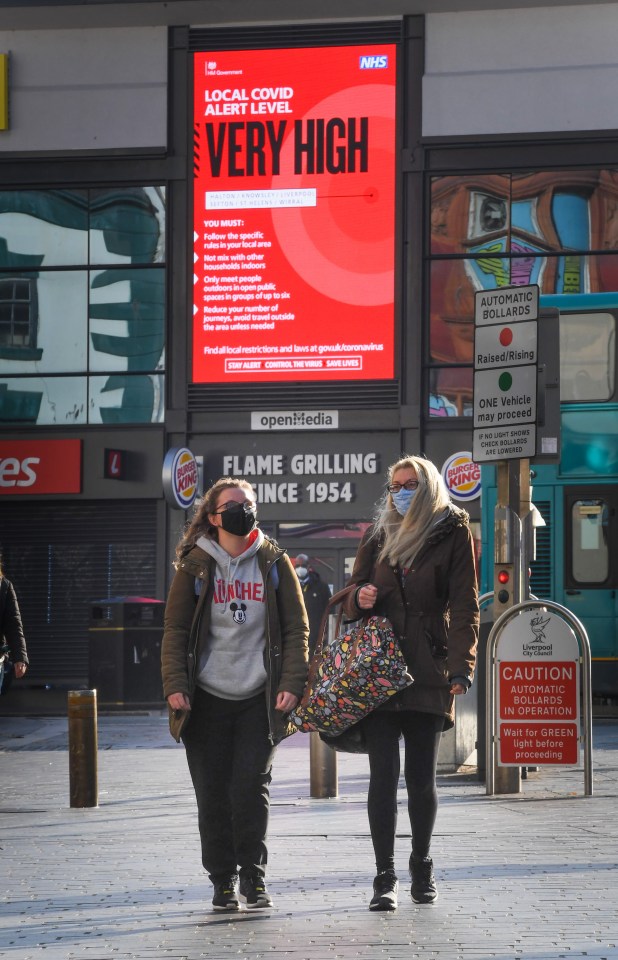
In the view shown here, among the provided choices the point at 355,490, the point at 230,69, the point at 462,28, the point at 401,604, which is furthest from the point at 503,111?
the point at 401,604

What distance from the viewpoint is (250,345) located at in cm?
2475

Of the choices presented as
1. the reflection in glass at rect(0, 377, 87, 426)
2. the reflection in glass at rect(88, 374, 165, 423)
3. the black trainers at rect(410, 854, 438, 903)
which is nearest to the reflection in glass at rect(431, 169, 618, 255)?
the reflection in glass at rect(88, 374, 165, 423)

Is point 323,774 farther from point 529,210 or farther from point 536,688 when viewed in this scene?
point 529,210

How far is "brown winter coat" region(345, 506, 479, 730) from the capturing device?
21.2 feet

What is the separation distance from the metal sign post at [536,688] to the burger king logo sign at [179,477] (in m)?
10.1

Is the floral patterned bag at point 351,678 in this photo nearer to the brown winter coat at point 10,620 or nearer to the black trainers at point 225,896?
the black trainers at point 225,896

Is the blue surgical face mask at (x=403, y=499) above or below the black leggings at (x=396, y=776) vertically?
above

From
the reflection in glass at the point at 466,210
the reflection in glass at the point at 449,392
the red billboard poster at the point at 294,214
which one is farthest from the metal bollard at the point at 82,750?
the reflection in glass at the point at 466,210

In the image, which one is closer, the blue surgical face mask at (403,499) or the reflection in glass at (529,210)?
the blue surgical face mask at (403,499)

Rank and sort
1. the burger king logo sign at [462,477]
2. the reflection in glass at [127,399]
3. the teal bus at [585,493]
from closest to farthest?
the teal bus at [585,493] < the burger king logo sign at [462,477] < the reflection in glass at [127,399]

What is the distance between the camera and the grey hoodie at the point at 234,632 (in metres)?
6.55

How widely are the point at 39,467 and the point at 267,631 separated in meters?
18.6

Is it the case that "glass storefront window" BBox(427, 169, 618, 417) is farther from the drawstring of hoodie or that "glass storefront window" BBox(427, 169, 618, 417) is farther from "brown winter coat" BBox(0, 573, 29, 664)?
the drawstring of hoodie

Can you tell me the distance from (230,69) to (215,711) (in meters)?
19.8
